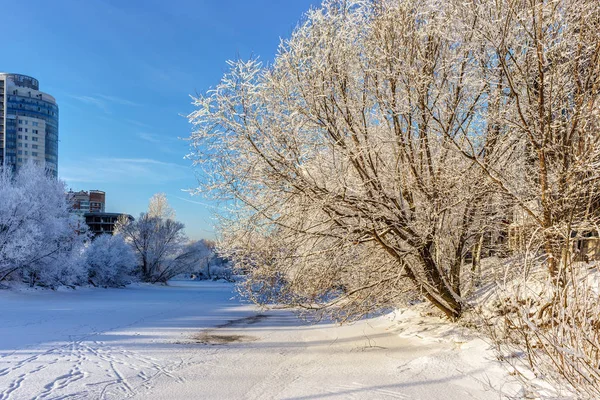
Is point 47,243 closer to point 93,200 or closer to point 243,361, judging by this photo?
point 243,361

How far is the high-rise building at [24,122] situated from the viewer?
2869 inches

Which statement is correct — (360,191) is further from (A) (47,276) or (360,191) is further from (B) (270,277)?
(A) (47,276)

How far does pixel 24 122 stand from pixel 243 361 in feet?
271

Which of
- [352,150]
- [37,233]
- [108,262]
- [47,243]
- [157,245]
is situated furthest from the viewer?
[157,245]

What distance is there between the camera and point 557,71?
5.83 metres

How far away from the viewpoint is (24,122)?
74500 mm

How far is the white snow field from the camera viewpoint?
17.8 feet

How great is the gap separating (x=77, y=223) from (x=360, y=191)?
24704 millimetres

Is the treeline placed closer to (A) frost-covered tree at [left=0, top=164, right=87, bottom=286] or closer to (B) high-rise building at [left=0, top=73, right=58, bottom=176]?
(A) frost-covered tree at [left=0, top=164, right=87, bottom=286]

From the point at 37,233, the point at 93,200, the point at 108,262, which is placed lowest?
the point at 108,262

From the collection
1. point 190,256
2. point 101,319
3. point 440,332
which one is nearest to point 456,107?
point 440,332

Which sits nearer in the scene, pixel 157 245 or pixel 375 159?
pixel 375 159

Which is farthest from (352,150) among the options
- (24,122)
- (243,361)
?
(24,122)

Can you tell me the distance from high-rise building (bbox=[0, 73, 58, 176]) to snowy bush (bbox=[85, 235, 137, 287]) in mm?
47135
